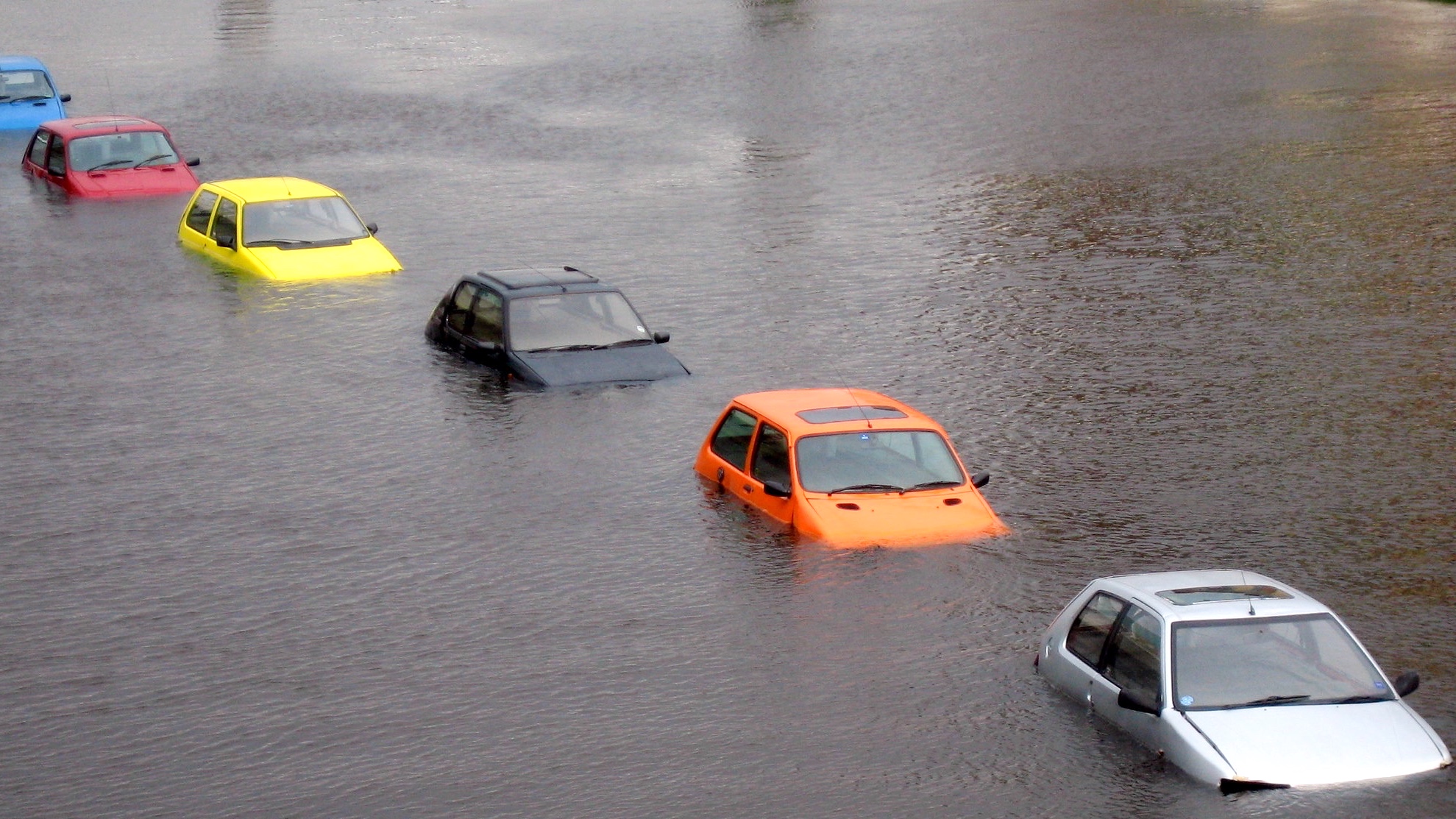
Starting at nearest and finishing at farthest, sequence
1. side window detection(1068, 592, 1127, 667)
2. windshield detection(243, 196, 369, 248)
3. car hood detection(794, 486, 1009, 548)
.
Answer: side window detection(1068, 592, 1127, 667) → car hood detection(794, 486, 1009, 548) → windshield detection(243, 196, 369, 248)

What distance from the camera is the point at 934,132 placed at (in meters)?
45.7

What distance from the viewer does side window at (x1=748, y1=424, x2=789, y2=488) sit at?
55.3ft

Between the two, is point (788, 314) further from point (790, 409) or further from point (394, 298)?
point (790, 409)

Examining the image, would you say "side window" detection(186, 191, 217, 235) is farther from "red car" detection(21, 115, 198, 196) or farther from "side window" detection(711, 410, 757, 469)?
"side window" detection(711, 410, 757, 469)

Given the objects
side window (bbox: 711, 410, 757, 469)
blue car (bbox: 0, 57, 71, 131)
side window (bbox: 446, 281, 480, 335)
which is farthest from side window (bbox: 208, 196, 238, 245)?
blue car (bbox: 0, 57, 71, 131)

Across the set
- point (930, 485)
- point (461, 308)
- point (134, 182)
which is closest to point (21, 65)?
point (134, 182)

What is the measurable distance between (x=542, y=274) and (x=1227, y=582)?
13.1 metres

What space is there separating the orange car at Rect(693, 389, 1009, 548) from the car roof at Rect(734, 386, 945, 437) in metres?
0.01

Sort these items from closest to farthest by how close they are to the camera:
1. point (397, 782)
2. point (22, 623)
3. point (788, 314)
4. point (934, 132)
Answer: point (397, 782) → point (22, 623) → point (788, 314) → point (934, 132)

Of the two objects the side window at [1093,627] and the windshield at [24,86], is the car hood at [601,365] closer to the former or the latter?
the side window at [1093,627]

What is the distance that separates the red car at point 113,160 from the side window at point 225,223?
6.50m

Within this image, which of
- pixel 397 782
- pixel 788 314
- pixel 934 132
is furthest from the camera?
pixel 934 132

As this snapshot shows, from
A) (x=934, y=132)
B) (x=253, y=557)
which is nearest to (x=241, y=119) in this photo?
(x=934, y=132)

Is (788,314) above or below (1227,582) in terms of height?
below
